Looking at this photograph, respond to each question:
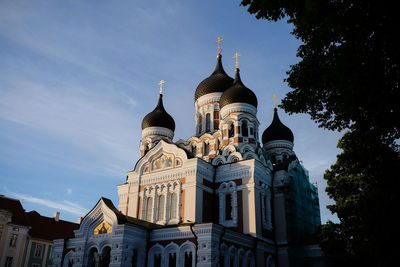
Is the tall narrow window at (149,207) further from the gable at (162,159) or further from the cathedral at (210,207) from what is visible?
the gable at (162,159)

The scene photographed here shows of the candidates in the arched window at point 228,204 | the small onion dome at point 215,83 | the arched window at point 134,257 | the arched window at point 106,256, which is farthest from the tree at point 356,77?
the small onion dome at point 215,83

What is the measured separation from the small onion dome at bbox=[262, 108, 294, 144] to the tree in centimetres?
1752

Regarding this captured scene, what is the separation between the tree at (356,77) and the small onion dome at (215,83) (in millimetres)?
16936

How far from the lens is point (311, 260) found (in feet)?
68.9

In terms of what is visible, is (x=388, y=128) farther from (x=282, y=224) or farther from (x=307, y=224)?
(x=307, y=224)

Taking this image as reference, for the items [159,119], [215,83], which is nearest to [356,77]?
[215,83]

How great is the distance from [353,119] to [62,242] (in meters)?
15.8

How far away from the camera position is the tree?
7.98m

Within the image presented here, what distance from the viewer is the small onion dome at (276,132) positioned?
29.3 m

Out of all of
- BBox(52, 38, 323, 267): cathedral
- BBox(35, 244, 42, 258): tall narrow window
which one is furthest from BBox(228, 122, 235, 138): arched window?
BBox(35, 244, 42, 258): tall narrow window

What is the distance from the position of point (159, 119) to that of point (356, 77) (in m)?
21.0

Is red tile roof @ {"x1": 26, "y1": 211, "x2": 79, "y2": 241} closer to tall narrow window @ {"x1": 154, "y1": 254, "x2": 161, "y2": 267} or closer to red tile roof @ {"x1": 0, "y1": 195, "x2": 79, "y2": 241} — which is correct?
red tile roof @ {"x1": 0, "y1": 195, "x2": 79, "y2": 241}

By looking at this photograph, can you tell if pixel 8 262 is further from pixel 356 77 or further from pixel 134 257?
pixel 356 77

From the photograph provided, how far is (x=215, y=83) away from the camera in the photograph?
28078mm
